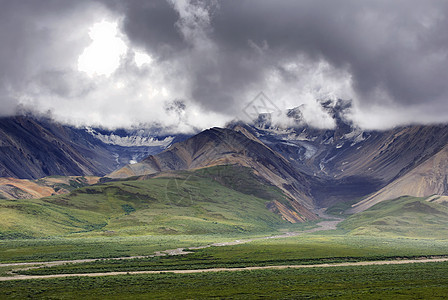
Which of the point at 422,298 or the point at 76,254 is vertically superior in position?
the point at 76,254

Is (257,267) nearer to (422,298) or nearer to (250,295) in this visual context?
(250,295)

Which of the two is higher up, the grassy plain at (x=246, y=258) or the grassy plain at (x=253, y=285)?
the grassy plain at (x=246, y=258)

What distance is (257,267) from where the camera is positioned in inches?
Answer: 5812

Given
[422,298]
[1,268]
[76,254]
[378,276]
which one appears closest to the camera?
[422,298]

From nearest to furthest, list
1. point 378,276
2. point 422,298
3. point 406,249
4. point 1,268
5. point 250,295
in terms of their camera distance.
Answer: point 422,298 → point 250,295 → point 378,276 → point 1,268 → point 406,249

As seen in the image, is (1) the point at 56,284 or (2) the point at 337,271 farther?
(2) the point at 337,271

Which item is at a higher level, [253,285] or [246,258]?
[246,258]

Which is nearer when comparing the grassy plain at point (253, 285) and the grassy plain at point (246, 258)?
the grassy plain at point (253, 285)

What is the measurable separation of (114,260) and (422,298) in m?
99.6

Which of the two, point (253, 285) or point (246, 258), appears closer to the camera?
point (253, 285)

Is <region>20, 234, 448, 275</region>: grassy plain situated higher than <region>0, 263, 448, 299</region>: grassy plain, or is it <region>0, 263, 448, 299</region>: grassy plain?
<region>20, 234, 448, 275</region>: grassy plain

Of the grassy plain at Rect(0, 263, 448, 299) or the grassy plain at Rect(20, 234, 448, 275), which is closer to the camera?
the grassy plain at Rect(0, 263, 448, 299)

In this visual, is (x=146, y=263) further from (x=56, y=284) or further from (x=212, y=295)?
(x=212, y=295)

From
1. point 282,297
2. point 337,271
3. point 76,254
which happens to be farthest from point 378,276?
point 76,254
